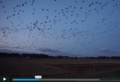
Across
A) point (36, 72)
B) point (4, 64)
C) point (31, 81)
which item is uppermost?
point (4, 64)

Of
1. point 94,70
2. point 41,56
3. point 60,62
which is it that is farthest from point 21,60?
point 94,70

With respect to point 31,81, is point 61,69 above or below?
above

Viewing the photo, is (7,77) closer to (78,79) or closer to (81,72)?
(78,79)

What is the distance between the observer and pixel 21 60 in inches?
125

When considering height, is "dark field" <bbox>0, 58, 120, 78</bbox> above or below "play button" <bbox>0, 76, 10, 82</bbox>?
above

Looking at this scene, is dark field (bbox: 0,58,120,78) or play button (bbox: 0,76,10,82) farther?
dark field (bbox: 0,58,120,78)

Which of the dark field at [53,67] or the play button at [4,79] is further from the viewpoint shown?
the dark field at [53,67]

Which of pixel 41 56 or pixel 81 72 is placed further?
pixel 41 56

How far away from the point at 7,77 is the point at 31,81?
361 millimetres

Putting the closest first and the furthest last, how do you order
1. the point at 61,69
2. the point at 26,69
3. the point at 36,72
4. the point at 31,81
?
the point at 31,81
the point at 36,72
the point at 26,69
the point at 61,69

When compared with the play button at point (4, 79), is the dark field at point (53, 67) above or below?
above

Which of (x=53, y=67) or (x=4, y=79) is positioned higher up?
(x=53, y=67)

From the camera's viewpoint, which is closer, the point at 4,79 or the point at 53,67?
the point at 4,79

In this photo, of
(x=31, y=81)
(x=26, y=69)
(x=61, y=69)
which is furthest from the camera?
(x=61, y=69)
